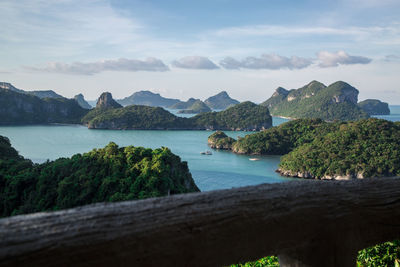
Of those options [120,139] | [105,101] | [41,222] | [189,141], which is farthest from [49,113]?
[41,222]

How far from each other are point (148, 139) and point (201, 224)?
222 feet

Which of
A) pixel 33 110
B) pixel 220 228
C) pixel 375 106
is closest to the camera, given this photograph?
pixel 220 228

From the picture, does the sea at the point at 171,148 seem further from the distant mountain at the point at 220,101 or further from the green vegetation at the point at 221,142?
the distant mountain at the point at 220,101

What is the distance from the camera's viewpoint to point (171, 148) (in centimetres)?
5719

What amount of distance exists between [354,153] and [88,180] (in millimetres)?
30776

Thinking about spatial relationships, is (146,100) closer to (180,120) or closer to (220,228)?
(180,120)

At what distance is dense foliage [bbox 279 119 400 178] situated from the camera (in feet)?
119

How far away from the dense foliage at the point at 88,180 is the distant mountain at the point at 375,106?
13143cm

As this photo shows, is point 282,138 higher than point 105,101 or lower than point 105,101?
lower

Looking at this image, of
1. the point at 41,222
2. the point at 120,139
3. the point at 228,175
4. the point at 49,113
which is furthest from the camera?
the point at 49,113

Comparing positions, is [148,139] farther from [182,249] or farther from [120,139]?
[182,249]

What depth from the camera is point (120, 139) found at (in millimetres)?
66125

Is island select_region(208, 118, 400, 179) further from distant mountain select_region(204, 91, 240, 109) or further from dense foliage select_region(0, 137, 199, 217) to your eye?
distant mountain select_region(204, 91, 240, 109)

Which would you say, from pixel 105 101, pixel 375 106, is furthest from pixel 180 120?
pixel 375 106
